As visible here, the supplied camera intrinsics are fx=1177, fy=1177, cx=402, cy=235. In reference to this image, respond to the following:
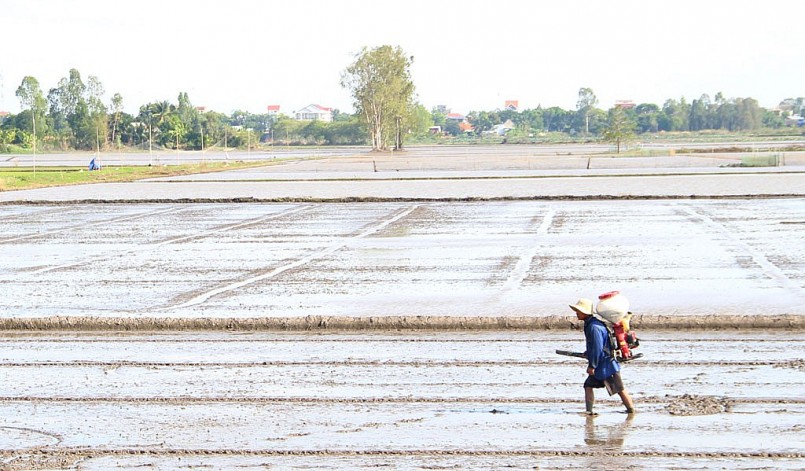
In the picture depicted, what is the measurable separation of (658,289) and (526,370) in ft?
15.3

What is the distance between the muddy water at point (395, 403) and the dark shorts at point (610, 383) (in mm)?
182

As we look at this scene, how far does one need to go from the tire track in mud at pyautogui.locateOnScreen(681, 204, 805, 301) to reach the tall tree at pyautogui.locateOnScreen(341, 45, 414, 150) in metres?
95.4

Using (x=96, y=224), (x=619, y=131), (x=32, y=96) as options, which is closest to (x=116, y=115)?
(x=32, y=96)

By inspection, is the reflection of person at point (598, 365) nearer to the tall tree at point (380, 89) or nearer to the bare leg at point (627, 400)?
the bare leg at point (627, 400)

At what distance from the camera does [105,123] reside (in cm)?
13438

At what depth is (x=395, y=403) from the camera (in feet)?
25.2

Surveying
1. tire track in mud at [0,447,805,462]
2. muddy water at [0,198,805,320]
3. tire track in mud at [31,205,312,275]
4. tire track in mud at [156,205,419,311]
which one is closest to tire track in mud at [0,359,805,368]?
muddy water at [0,198,805,320]

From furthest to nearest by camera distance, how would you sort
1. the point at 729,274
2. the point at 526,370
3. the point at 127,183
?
1. the point at 127,183
2. the point at 729,274
3. the point at 526,370

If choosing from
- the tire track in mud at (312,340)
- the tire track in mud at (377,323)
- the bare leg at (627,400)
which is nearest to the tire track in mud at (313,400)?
the bare leg at (627,400)

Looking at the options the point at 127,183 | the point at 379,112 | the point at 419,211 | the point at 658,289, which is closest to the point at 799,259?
the point at 658,289

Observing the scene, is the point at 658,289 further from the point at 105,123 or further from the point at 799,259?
the point at 105,123

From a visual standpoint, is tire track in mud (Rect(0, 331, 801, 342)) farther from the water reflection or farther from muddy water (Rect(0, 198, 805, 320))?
the water reflection

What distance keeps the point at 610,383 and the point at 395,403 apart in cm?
140

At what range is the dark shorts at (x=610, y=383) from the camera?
23.9 feet
